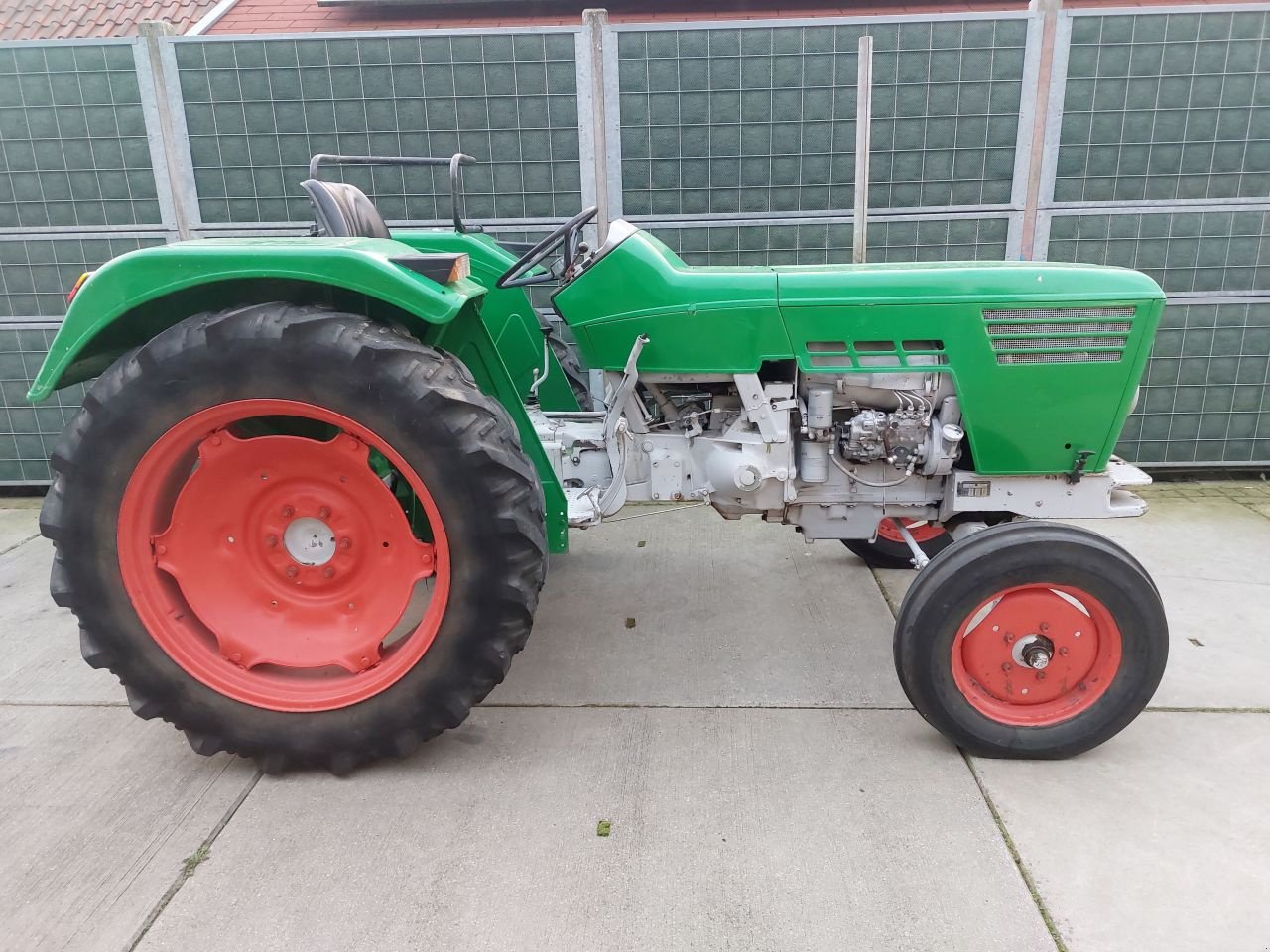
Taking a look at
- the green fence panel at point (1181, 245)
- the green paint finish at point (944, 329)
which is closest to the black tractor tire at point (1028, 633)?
the green paint finish at point (944, 329)

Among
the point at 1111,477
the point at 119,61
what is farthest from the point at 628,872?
the point at 119,61

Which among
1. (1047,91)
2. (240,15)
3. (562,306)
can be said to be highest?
(240,15)

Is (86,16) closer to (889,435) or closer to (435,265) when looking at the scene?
(435,265)

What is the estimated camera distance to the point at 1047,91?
13.2 ft

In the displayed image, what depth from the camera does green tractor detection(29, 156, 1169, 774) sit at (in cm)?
193

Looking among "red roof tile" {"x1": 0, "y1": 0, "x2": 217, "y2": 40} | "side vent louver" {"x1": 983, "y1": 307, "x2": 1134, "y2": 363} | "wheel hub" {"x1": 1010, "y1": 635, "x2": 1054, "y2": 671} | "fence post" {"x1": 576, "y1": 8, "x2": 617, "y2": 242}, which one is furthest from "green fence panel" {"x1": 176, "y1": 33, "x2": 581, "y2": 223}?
"red roof tile" {"x1": 0, "y1": 0, "x2": 217, "y2": 40}

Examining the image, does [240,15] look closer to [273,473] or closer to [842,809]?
[273,473]

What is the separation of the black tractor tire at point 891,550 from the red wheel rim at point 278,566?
1.86 meters

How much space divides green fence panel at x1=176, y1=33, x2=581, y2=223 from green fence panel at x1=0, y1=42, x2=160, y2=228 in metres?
0.30

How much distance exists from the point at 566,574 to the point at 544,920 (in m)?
1.82

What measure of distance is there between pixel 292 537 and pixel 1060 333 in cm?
211

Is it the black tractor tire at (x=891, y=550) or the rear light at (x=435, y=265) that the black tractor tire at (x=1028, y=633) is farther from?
the rear light at (x=435, y=265)

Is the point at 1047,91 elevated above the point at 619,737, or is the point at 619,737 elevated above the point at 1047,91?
the point at 1047,91

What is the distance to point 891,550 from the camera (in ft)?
10.9
